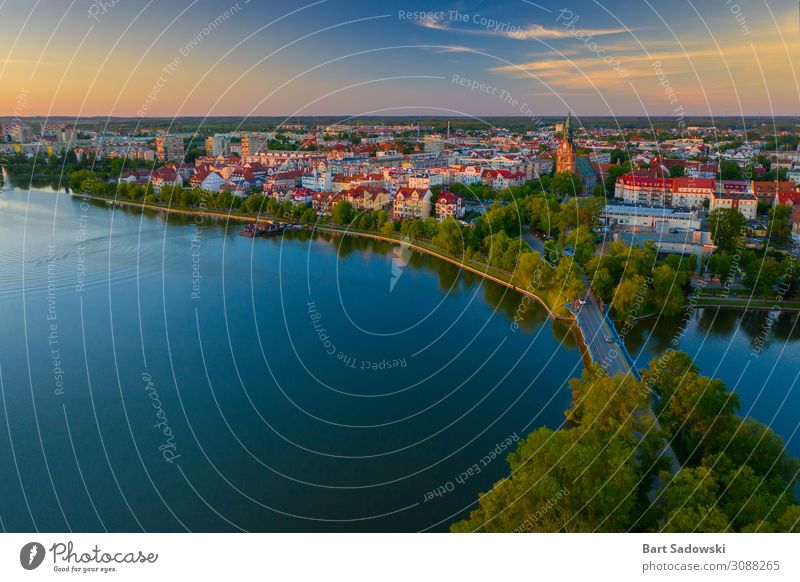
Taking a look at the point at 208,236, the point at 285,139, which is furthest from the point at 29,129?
the point at 208,236

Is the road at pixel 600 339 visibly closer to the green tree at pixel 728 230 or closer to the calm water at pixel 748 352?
the calm water at pixel 748 352

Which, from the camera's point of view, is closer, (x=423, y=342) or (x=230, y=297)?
(x=423, y=342)

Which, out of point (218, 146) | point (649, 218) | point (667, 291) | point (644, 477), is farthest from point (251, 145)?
point (644, 477)

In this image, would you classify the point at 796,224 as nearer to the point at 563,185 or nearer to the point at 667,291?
the point at 667,291

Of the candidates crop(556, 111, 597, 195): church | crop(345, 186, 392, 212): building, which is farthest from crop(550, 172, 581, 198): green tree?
crop(345, 186, 392, 212): building

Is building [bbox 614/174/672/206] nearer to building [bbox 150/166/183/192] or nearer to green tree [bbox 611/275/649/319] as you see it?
green tree [bbox 611/275/649/319]

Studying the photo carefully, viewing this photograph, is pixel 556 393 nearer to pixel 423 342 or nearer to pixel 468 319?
pixel 423 342

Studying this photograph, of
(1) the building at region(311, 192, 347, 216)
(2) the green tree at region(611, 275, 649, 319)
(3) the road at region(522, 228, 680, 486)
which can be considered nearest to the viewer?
(3) the road at region(522, 228, 680, 486)
